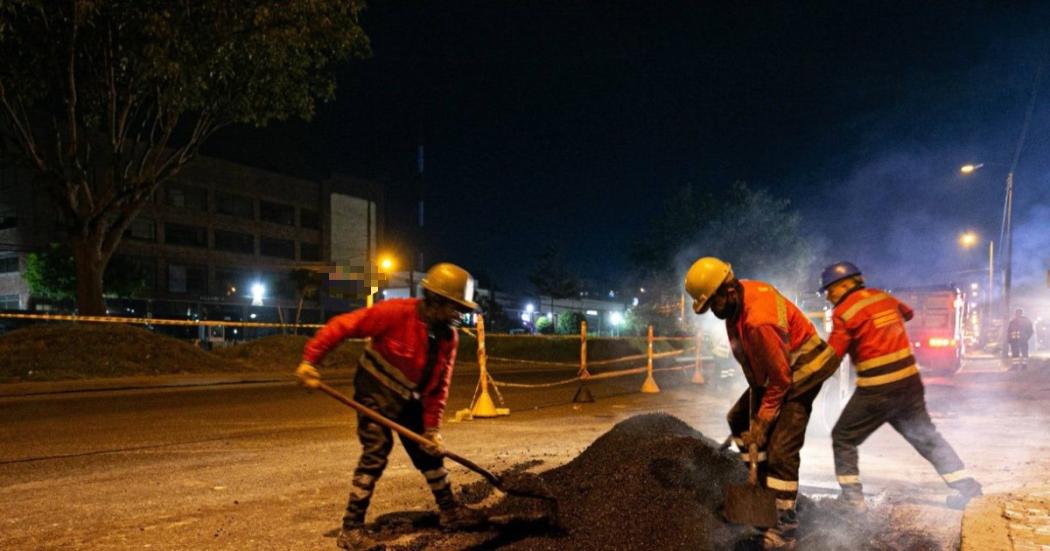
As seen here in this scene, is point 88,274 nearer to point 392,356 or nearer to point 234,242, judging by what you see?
point 392,356

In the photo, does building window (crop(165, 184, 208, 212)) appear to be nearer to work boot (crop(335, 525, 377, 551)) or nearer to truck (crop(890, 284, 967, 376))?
truck (crop(890, 284, 967, 376))

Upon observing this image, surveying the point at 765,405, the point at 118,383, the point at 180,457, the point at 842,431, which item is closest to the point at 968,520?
the point at 842,431

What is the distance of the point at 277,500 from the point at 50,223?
139 ft

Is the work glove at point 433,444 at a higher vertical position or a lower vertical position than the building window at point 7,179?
lower

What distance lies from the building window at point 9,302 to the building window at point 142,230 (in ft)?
22.8

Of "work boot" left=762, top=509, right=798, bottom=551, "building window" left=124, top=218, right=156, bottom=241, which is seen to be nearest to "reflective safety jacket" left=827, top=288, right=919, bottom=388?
"work boot" left=762, top=509, right=798, bottom=551

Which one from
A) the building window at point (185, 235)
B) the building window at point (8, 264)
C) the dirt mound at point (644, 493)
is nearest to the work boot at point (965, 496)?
the dirt mound at point (644, 493)

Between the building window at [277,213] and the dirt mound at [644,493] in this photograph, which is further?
the building window at [277,213]

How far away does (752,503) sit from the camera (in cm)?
413

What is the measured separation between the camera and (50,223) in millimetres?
39188

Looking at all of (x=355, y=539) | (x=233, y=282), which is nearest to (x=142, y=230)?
(x=233, y=282)

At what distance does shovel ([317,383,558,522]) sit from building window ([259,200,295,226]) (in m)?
53.2

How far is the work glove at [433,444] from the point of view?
4.11 metres

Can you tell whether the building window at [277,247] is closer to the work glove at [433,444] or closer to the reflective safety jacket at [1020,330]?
the reflective safety jacket at [1020,330]
